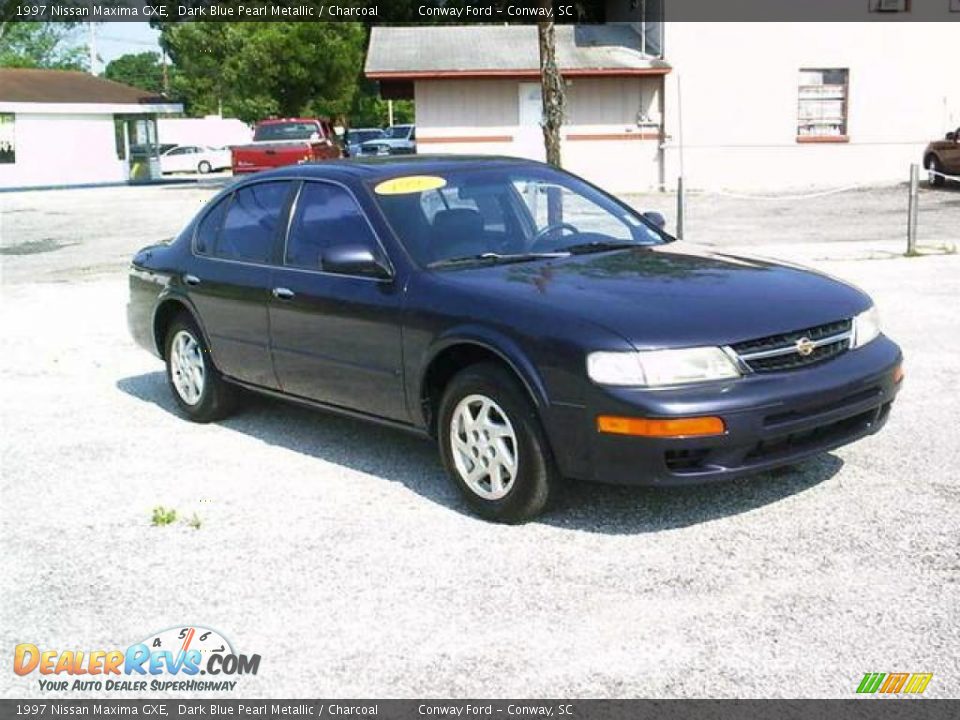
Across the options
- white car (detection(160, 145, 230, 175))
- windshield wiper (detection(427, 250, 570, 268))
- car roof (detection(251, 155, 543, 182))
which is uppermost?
car roof (detection(251, 155, 543, 182))

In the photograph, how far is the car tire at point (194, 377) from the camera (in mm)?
6914

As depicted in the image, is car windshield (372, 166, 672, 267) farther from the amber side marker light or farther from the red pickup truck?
the red pickup truck

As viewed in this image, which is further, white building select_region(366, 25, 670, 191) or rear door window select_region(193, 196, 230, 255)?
white building select_region(366, 25, 670, 191)

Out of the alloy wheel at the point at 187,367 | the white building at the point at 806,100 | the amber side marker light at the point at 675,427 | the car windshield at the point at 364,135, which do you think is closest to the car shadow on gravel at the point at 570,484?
the alloy wheel at the point at 187,367

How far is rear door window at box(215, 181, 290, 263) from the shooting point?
639cm

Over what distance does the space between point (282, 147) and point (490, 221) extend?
80.8 ft

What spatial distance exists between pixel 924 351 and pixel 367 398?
4.58 m

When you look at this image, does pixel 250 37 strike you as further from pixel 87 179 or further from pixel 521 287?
pixel 521 287

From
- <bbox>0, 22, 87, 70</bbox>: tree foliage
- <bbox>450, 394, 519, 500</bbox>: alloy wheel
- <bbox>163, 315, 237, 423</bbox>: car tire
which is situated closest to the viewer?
<bbox>450, 394, 519, 500</bbox>: alloy wheel

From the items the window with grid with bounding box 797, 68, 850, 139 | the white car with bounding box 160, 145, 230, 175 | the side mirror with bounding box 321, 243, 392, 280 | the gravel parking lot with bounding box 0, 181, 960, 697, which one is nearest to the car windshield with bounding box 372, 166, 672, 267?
the side mirror with bounding box 321, 243, 392, 280

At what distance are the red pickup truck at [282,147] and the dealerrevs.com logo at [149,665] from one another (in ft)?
82.8

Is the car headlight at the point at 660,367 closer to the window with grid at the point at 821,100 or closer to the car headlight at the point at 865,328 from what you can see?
the car headlight at the point at 865,328

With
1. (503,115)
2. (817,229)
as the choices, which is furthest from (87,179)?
(817,229)

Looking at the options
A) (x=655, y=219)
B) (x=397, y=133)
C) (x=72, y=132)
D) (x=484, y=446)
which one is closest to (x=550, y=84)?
(x=655, y=219)
